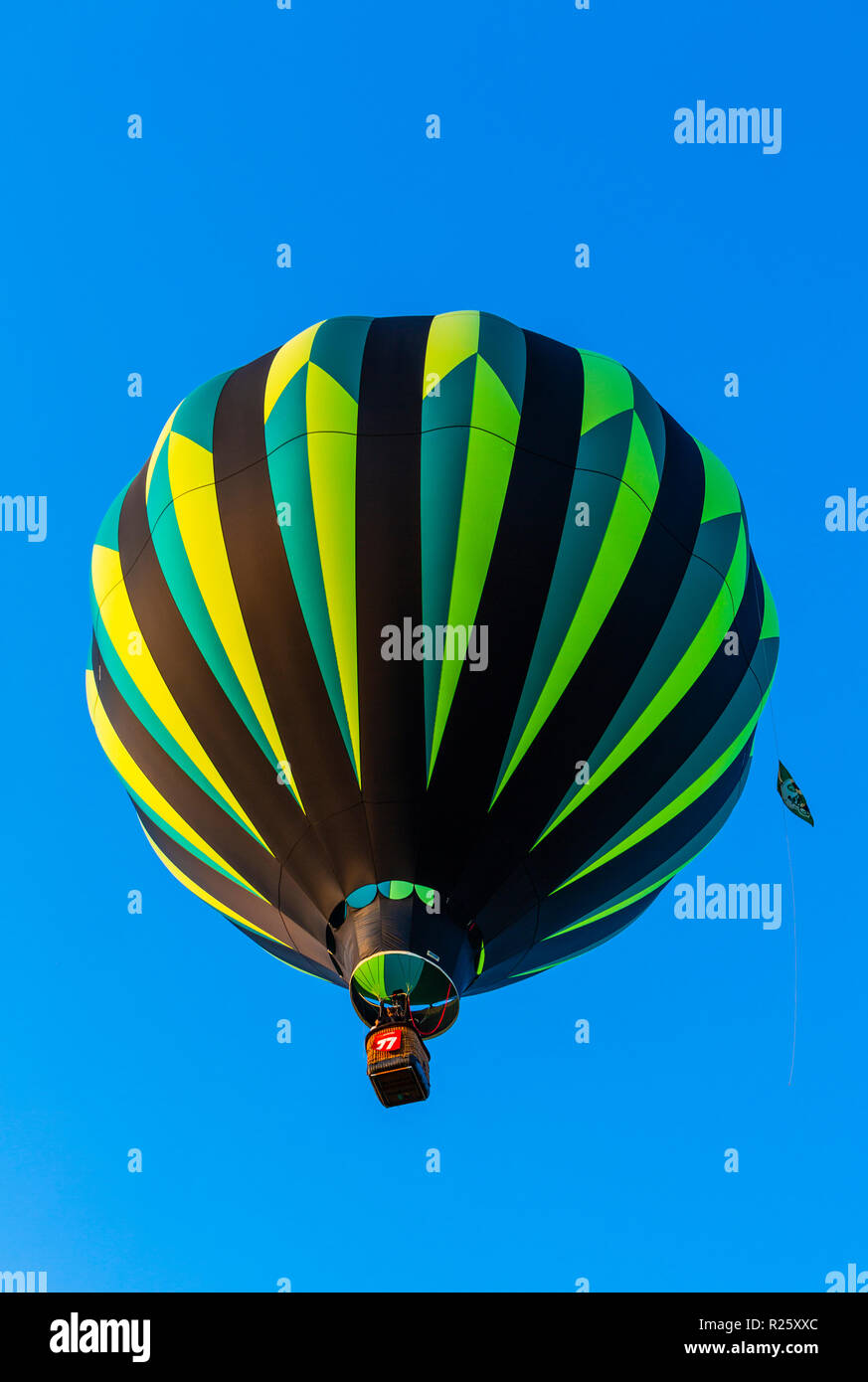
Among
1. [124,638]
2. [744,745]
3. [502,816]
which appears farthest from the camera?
[744,745]

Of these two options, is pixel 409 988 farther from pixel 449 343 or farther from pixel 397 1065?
pixel 449 343

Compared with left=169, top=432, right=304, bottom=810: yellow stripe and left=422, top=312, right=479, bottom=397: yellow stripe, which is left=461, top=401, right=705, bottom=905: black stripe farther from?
left=422, top=312, right=479, bottom=397: yellow stripe

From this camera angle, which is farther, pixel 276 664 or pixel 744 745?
pixel 744 745

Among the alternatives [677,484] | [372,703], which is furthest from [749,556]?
[372,703]

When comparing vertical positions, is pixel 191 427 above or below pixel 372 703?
above

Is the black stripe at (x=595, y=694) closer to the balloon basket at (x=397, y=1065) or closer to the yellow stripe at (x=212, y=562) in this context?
the balloon basket at (x=397, y=1065)

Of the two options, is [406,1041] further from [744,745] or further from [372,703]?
[744,745]

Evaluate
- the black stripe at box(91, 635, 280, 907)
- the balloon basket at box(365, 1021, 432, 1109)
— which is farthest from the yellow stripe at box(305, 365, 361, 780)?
the balloon basket at box(365, 1021, 432, 1109)

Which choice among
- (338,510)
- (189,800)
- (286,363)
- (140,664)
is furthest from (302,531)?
(189,800)
